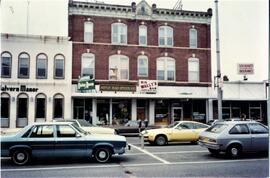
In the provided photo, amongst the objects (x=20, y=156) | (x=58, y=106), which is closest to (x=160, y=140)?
(x=20, y=156)

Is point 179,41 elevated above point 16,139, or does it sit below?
above

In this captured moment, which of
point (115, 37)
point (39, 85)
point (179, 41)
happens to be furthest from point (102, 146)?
point (179, 41)

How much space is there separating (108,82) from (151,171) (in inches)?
788

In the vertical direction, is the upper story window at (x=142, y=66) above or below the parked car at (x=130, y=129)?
above

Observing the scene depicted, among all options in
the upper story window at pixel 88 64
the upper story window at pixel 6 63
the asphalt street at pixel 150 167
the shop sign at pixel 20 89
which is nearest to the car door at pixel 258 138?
the asphalt street at pixel 150 167

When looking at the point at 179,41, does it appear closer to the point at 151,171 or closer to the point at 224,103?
the point at 224,103

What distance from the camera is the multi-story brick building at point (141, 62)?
3002 centimetres

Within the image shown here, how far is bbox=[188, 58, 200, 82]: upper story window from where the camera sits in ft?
106

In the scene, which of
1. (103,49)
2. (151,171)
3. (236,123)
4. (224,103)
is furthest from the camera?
(224,103)

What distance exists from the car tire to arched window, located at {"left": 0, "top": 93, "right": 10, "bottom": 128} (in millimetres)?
20162

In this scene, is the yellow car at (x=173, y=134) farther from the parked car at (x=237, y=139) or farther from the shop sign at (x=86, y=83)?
the shop sign at (x=86, y=83)

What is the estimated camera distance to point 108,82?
30172 millimetres

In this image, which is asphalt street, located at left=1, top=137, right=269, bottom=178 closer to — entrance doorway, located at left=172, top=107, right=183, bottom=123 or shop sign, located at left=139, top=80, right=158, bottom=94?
shop sign, located at left=139, top=80, right=158, bottom=94

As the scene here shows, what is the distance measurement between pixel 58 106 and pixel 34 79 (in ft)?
10.1
